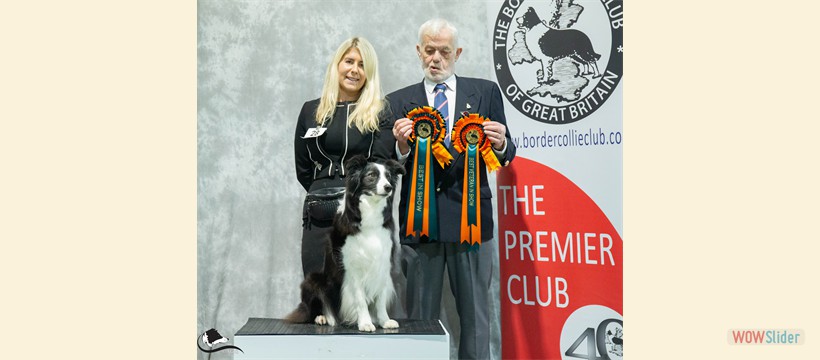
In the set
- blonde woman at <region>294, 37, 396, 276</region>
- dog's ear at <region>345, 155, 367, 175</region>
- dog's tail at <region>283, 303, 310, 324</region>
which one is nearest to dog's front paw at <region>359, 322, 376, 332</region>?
dog's tail at <region>283, 303, 310, 324</region>

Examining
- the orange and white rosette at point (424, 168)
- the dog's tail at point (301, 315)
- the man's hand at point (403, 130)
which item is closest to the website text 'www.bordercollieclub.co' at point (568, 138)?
the orange and white rosette at point (424, 168)

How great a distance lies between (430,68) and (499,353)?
1.76 meters

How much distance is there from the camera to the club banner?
3.88 m

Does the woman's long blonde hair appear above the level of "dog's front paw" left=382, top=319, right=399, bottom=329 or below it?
above

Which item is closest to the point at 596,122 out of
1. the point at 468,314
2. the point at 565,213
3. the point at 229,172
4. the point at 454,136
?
the point at 565,213

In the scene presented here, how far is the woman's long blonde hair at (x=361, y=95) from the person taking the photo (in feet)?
12.2

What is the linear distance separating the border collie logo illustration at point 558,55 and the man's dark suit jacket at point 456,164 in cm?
28

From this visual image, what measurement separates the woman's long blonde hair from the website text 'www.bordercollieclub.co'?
919mm

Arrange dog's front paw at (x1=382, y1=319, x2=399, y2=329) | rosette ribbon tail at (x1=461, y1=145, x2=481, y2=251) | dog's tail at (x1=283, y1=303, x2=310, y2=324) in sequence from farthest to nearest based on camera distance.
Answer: rosette ribbon tail at (x1=461, y1=145, x2=481, y2=251) → dog's tail at (x1=283, y1=303, x2=310, y2=324) → dog's front paw at (x1=382, y1=319, x2=399, y2=329)

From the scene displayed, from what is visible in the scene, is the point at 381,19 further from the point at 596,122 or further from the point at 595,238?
the point at 595,238

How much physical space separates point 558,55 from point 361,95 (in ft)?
3.65

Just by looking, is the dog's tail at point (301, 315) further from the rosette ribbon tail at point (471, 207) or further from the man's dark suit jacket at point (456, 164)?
the rosette ribbon tail at point (471, 207)

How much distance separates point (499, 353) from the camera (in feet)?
14.4

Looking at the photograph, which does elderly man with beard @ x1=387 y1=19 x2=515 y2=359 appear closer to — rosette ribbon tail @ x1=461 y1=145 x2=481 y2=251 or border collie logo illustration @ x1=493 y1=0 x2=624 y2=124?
rosette ribbon tail @ x1=461 y1=145 x2=481 y2=251
